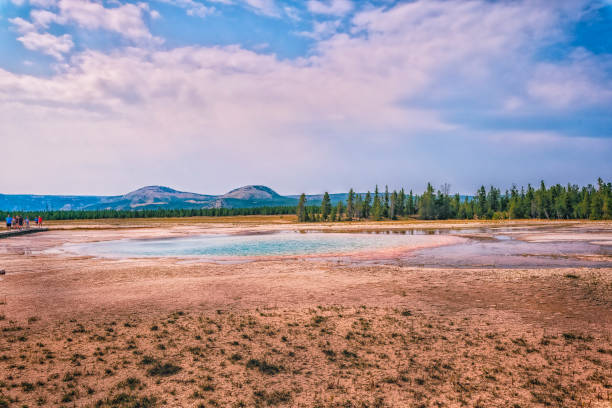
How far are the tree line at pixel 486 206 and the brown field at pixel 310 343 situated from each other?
382 ft

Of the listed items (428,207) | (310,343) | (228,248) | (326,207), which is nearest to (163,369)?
(310,343)

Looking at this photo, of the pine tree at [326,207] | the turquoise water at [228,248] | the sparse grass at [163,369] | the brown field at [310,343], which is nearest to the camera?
the brown field at [310,343]

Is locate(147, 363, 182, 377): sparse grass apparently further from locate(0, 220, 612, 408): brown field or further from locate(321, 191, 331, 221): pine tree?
locate(321, 191, 331, 221): pine tree

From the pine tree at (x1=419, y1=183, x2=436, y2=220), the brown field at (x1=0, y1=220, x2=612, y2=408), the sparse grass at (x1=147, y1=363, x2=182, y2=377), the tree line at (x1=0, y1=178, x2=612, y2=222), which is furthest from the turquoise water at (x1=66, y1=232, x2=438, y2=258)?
the pine tree at (x1=419, y1=183, x2=436, y2=220)

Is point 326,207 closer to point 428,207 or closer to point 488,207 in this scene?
point 428,207

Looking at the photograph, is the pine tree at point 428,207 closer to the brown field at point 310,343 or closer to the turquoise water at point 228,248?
the turquoise water at point 228,248

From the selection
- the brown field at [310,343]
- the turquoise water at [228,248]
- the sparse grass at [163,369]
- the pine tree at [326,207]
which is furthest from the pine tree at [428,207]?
the sparse grass at [163,369]

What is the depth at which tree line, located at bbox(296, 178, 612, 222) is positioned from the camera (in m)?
128

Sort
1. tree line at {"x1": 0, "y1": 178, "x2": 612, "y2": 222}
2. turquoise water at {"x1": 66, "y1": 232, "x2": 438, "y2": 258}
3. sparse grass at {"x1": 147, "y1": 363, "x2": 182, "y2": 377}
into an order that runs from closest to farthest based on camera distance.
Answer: sparse grass at {"x1": 147, "y1": 363, "x2": 182, "y2": 377} → turquoise water at {"x1": 66, "y1": 232, "x2": 438, "y2": 258} → tree line at {"x1": 0, "y1": 178, "x2": 612, "y2": 222}

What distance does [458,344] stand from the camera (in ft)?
33.5

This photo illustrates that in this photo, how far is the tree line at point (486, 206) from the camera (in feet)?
422

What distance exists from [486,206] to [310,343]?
162 m

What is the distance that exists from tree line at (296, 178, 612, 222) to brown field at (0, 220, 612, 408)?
116 metres

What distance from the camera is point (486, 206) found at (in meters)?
152
